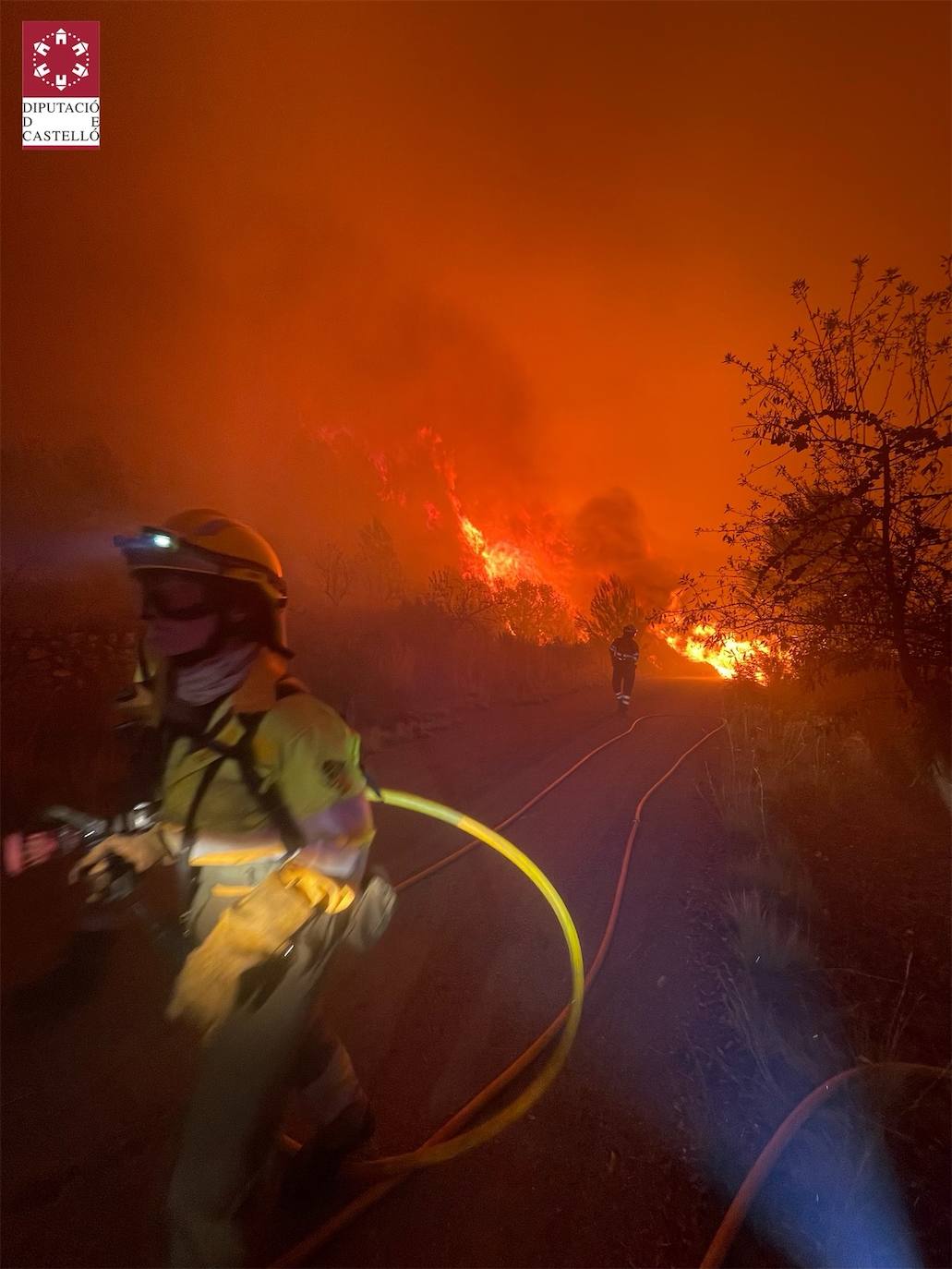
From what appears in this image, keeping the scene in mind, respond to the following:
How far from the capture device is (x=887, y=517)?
15.9ft

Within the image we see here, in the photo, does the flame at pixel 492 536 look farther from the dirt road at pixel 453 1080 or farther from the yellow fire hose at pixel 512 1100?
the yellow fire hose at pixel 512 1100

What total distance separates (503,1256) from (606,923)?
7.62 feet

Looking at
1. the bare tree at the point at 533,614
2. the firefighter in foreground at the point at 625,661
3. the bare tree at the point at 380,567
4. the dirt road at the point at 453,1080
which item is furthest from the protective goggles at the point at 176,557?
the bare tree at the point at 380,567

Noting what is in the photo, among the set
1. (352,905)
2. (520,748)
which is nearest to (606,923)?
(352,905)

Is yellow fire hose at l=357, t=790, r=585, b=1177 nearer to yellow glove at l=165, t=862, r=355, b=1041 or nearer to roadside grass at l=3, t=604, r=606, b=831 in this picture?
yellow glove at l=165, t=862, r=355, b=1041

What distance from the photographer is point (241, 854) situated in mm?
1912

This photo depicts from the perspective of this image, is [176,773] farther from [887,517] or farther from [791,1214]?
[887,517]

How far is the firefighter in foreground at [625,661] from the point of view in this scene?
13758 millimetres

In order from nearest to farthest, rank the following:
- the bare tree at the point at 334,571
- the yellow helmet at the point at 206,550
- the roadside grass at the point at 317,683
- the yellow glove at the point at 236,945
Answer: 1. the yellow glove at the point at 236,945
2. the yellow helmet at the point at 206,550
3. the roadside grass at the point at 317,683
4. the bare tree at the point at 334,571

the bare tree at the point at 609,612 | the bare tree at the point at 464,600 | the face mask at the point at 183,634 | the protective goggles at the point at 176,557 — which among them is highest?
the protective goggles at the point at 176,557

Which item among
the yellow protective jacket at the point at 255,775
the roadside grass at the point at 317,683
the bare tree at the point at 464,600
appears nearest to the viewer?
the yellow protective jacket at the point at 255,775

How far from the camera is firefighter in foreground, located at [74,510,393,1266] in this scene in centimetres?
170

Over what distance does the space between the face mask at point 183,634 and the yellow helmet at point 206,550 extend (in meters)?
0.18

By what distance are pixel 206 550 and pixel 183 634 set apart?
0.32 meters
